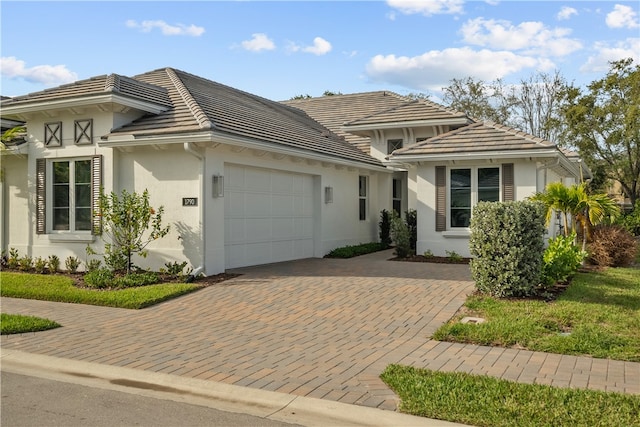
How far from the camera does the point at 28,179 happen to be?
14898 mm

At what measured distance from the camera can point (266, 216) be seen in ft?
50.2

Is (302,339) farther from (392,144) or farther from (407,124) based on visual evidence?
(392,144)

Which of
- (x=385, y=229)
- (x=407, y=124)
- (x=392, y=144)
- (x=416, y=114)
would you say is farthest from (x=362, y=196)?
(x=416, y=114)

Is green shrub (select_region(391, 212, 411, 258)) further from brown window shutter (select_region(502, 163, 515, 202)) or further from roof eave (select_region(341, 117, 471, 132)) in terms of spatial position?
roof eave (select_region(341, 117, 471, 132))

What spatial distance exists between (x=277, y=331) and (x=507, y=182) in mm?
10070

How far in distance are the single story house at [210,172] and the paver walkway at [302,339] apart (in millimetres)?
2506

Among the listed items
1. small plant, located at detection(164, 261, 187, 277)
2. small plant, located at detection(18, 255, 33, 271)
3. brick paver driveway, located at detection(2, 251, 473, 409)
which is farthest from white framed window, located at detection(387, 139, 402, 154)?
small plant, located at detection(18, 255, 33, 271)

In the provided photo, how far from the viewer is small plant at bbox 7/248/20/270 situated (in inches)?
585

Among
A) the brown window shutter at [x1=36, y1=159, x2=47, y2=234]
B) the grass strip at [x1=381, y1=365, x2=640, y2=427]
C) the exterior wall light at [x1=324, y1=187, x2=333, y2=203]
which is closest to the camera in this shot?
the grass strip at [x1=381, y1=365, x2=640, y2=427]

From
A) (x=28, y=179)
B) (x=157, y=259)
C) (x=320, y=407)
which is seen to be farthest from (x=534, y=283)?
(x=28, y=179)

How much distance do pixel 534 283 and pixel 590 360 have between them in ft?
11.4

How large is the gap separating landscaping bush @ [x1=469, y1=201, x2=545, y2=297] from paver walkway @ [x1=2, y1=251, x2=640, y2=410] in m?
0.82

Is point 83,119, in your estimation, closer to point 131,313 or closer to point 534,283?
point 131,313

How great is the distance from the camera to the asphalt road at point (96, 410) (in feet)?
16.0
